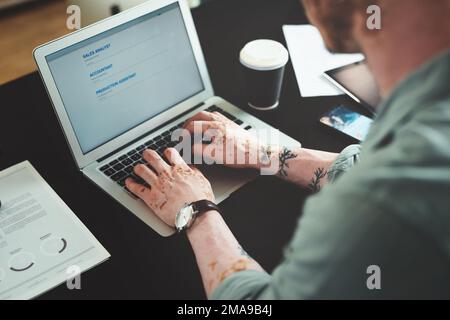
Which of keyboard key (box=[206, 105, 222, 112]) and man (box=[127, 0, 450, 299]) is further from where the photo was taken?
keyboard key (box=[206, 105, 222, 112])

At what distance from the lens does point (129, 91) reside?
1.00 metres

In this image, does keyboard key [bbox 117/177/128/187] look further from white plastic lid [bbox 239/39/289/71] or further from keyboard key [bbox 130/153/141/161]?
white plastic lid [bbox 239/39/289/71]

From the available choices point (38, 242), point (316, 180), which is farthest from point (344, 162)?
point (38, 242)

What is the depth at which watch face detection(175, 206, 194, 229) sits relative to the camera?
32.7 inches

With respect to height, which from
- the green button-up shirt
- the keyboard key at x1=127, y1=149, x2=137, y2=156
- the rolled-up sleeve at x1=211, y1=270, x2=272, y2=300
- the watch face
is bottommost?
the rolled-up sleeve at x1=211, y1=270, x2=272, y2=300

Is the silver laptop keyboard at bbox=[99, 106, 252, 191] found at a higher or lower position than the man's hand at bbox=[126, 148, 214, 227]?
higher

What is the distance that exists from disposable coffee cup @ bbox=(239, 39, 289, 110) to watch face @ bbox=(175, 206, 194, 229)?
1.26ft

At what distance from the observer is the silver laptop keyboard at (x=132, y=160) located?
37.5 inches

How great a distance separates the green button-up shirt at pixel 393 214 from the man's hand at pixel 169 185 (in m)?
0.34

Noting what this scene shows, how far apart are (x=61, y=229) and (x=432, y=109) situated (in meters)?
0.64

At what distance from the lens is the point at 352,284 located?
528mm

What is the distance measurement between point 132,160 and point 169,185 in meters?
0.14

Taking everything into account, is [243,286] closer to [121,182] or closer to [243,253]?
[243,253]

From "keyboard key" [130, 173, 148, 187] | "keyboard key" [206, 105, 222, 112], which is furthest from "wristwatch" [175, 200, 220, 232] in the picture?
"keyboard key" [206, 105, 222, 112]
